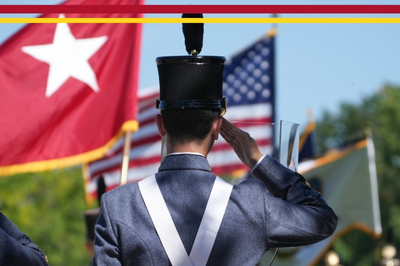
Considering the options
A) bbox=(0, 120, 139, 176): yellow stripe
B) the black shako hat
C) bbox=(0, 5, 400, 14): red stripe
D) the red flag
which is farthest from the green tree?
the black shako hat

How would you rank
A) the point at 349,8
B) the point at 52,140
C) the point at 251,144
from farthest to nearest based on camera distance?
the point at 52,140
the point at 349,8
the point at 251,144

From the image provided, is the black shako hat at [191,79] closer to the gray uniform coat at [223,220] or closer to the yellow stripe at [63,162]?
the gray uniform coat at [223,220]

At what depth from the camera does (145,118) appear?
10.7 m

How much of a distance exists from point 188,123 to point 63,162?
3.92 meters

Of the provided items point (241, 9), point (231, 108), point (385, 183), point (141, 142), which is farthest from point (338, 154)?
point (385, 183)

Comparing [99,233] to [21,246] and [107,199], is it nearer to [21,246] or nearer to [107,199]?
Result: [107,199]

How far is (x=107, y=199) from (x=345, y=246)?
161ft

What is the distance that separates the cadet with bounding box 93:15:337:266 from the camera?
292 centimetres

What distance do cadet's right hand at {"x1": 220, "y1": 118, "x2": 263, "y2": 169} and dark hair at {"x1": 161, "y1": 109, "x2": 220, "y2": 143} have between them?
0.16 meters

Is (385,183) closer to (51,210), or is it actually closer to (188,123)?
(51,210)

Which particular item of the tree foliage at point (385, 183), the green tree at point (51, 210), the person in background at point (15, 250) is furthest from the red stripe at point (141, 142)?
the tree foliage at point (385, 183)

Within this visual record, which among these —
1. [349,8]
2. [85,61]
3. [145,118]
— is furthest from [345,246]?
[349,8]

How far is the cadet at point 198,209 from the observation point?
292 cm

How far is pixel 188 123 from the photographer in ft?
9.81
